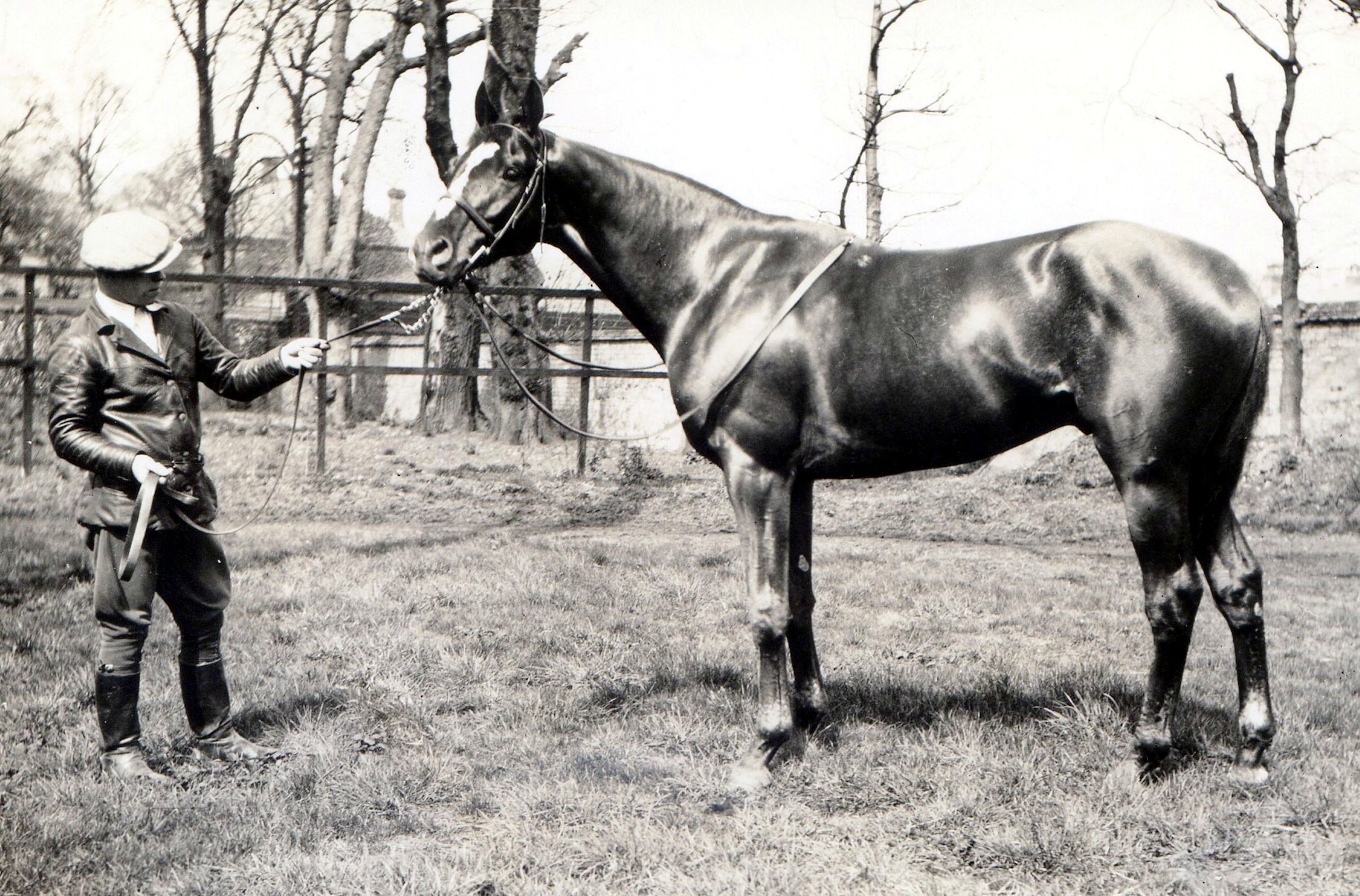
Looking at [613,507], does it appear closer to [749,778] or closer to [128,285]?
[749,778]

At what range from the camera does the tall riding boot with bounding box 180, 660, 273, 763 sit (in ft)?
14.1

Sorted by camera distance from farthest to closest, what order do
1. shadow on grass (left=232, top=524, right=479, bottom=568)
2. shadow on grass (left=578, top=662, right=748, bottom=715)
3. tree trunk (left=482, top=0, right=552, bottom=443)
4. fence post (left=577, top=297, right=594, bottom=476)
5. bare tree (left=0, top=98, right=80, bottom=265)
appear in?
1. tree trunk (left=482, top=0, right=552, bottom=443)
2. fence post (left=577, top=297, right=594, bottom=476)
3. bare tree (left=0, top=98, right=80, bottom=265)
4. shadow on grass (left=232, top=524, right=479, bottom=568)
5. shadow on grass (left=578, top=662, right=748, bottom=715)

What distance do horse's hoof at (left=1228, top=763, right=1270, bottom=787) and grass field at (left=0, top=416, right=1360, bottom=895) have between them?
4cm

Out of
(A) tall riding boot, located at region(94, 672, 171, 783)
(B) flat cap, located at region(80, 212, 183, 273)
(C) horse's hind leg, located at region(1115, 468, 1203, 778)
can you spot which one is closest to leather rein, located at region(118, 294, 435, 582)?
(A) tall riding boot, located at region(94, 672, 171, 783)

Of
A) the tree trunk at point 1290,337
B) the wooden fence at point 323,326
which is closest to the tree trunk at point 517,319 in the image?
the wooden fence at point 323,326

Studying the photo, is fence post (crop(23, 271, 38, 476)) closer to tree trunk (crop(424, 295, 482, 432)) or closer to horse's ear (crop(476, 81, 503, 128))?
tree trunk (crop(424, 295, 482, 432))

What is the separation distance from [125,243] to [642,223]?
6.48 feet

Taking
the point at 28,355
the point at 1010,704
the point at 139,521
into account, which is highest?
the point at 28,355

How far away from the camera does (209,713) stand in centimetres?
432

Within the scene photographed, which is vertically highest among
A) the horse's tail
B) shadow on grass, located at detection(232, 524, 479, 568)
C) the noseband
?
the noseband

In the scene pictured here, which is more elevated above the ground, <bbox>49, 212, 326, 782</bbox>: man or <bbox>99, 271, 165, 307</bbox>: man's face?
<bbox>99, 271, 165, 307</bbox>: man's face

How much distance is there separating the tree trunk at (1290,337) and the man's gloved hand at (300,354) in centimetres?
1438

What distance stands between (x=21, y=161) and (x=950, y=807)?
40.9ft

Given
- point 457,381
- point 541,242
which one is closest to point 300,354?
point 541,242
